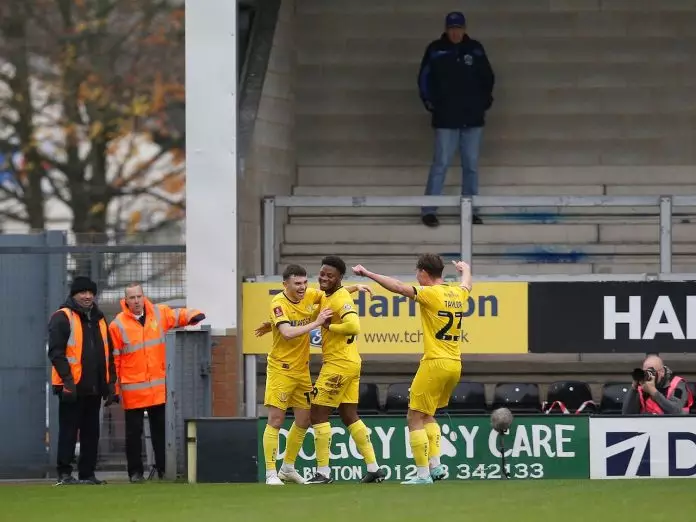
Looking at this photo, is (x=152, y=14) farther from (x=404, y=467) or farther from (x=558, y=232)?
(x=404, y=467)

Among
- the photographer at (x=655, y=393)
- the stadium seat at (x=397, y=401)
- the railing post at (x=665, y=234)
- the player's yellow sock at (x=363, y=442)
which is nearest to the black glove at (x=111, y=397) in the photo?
the player's yellow sock at (x=363, y=442)

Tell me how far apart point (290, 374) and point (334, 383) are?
1.42ft

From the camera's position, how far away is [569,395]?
1814 cm

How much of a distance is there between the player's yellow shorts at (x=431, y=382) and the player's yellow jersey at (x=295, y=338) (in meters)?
1.02

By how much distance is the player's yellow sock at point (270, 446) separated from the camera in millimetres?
15070

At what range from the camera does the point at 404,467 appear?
16094 millimetres

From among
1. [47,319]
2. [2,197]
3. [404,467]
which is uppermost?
[2,197]

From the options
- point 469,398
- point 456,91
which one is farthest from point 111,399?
point 456,91

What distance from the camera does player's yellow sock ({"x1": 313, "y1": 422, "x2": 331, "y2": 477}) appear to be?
15016 mm

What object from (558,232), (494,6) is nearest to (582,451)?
(558,232)

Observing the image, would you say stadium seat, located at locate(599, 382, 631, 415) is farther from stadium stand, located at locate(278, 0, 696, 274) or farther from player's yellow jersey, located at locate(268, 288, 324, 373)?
player's yellow jersey, located at locate(268, 288, 324, 373)

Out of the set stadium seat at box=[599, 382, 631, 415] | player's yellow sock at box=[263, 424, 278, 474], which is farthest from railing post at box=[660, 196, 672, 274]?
player's yellow sock at box=[263, 424, 278, 474]

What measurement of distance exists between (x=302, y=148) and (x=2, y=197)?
7098 mm

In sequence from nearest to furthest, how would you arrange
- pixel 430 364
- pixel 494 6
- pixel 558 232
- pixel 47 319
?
pixel 430 364 → pixel 47 319 → pixel 558 232 → pixel 494 6
